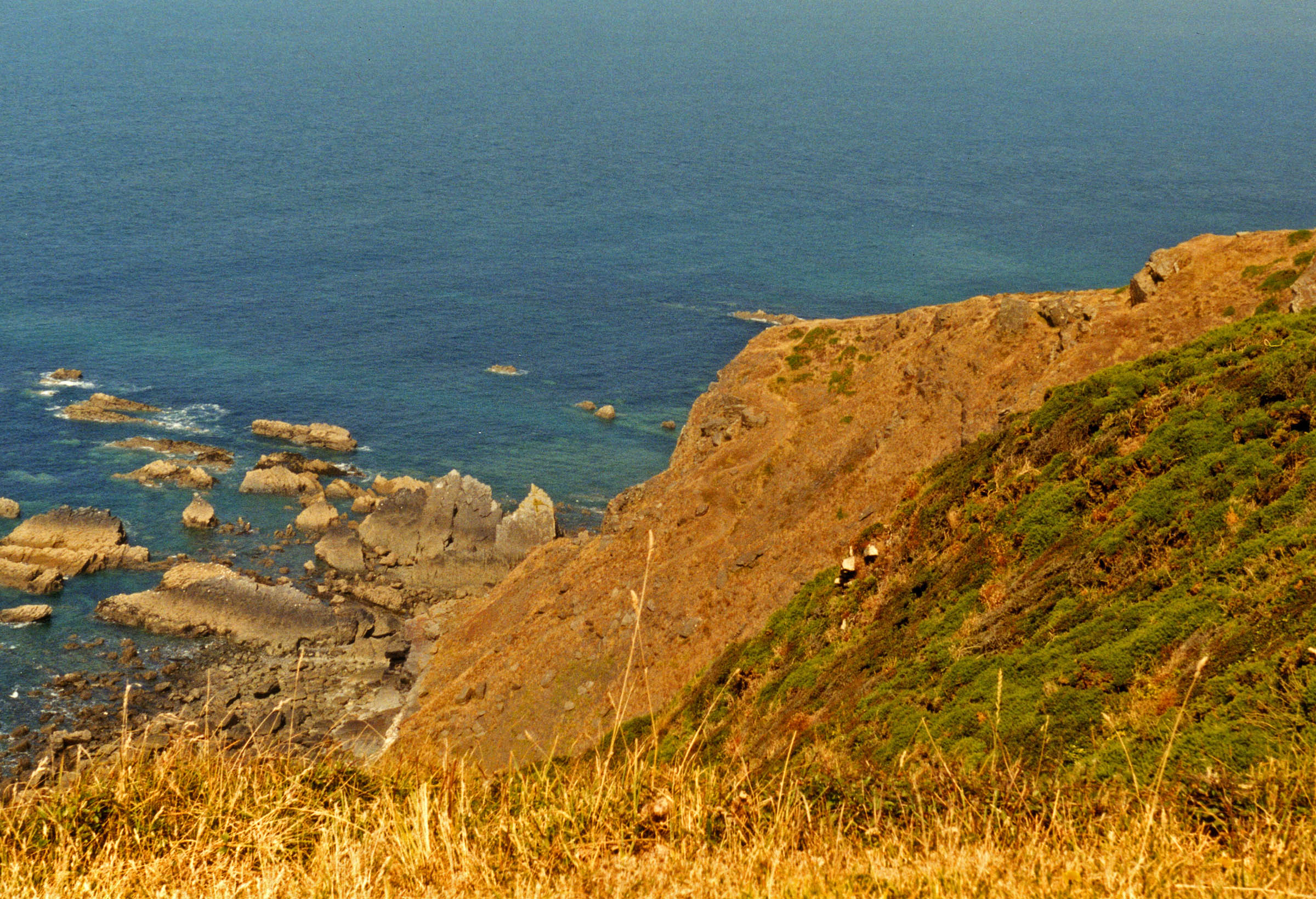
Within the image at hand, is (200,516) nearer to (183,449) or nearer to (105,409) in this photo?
(183,449)

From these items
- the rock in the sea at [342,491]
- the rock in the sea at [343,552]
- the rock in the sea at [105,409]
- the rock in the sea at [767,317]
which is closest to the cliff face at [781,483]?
the rock in the sea at [343,552]

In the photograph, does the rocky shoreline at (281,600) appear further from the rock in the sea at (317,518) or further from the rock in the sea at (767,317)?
the rock in the sea at (767,317)

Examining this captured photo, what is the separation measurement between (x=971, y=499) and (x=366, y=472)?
6749cm

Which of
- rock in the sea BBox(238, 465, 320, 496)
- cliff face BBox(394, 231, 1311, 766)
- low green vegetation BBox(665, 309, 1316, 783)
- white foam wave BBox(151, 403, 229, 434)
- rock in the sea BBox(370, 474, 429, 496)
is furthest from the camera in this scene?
white foam wave BBox(151, 403, 229, 434)

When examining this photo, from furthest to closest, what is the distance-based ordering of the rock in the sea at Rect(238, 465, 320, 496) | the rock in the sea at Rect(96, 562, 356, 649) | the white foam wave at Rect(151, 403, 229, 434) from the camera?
the white foam wave at Rect(151, 403, 229, 434), the rock in the sea at Rect(238, 465, 320, 496), the rock in the sea at Rect(96, 562, 356, 649)

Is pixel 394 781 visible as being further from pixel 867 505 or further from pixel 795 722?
pixel 867 505

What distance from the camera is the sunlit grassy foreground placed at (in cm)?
900

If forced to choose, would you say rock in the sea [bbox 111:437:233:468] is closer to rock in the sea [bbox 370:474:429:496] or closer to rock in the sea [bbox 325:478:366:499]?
rock in the sea [bbox 325:478:366:499]

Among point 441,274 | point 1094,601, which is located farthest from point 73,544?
point 441,274

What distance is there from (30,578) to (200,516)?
11.5 meters

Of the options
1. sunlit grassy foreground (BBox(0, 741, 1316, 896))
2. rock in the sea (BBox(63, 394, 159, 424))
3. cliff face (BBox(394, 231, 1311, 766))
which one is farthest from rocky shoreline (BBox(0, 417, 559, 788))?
sunlit grassy foreground (BBox(0, 741, 1316, 896))

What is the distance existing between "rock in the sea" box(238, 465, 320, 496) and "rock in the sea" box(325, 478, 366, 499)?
2.86ft

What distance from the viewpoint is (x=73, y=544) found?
73.4 meters

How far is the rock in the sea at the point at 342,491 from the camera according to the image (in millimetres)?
85000
